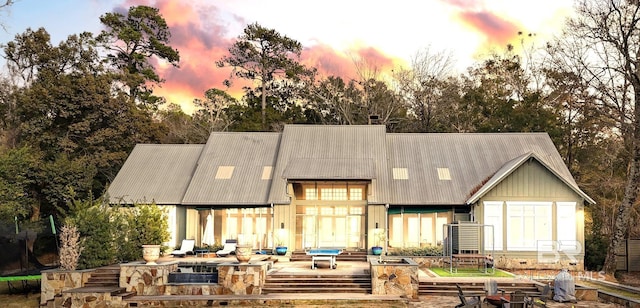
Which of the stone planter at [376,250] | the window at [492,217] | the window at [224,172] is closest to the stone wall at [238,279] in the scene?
the stone planter at [376,250]

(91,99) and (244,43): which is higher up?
(244,43)

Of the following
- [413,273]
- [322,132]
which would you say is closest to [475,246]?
[413,273]

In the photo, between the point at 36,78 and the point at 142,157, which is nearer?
the point at 142,157

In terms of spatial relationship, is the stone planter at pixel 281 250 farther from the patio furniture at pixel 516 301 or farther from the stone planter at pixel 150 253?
the patio furniture at pixel 516 301

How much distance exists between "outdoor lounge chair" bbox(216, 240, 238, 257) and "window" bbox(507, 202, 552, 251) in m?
11.5

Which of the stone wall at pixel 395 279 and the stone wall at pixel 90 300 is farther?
the stone wall at pixel 395 279

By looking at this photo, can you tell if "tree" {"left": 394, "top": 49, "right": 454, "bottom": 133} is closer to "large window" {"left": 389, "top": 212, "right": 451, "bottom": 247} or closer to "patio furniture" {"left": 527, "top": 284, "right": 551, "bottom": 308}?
"large window" {"left": 389, "top": 212, "right": 451, "bottom": 247}

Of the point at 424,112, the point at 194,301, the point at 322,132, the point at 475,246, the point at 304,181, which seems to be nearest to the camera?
the point at 194,301

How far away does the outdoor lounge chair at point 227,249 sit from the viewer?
26.6m

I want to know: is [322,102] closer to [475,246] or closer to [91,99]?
[91,99]

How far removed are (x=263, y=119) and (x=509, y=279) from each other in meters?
28.4

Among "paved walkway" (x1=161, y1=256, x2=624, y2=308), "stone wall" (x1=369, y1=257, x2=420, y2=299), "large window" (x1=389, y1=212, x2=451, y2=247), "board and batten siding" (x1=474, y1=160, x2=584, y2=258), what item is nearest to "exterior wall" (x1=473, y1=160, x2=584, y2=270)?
Result: "board and batten siding" (x1=474, y1=160, x2=584, y2=258)

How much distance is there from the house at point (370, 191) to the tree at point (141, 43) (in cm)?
1513

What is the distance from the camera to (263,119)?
46781mm
